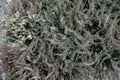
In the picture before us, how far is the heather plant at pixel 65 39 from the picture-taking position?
2.31m

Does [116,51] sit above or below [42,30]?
below

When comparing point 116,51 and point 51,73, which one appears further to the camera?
point 116,51

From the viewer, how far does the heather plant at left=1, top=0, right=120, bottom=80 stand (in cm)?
231

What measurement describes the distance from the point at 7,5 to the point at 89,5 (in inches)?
31.6

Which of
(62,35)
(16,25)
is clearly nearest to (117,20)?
(62,35)

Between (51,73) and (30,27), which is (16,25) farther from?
(51,73)

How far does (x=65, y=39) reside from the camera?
233 cm

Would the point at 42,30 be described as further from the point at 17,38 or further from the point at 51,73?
the point at 51,73

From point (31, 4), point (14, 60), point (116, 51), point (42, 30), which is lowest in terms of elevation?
point (116, 51)

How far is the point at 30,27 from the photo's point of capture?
2426mm

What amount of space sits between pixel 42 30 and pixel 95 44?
20.0 inches

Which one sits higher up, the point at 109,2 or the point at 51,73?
the point at 109,2

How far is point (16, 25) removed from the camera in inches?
95.1

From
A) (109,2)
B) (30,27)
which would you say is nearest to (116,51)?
(109,2)
